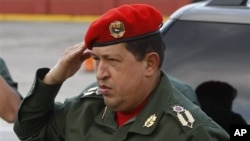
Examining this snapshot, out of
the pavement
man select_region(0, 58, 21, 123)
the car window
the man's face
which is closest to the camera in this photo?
the man's face

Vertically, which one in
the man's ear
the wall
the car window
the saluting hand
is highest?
the man's ear

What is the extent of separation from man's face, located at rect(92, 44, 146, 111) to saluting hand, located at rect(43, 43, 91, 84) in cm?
28

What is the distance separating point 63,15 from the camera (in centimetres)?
1783

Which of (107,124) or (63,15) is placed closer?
(107,124)

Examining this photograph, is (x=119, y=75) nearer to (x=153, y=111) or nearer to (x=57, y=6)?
(x=153, y=111)

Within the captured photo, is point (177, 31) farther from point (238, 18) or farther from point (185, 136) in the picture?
point (185, 136)

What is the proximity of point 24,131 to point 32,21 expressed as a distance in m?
15.6

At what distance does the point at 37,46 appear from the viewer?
14.2 meters

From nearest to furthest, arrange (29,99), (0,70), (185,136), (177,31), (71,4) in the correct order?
1. (185,136)
2. (29,99)
3. (0,70)
4. (177,31)
5. (71,4)

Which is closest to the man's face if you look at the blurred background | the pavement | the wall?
the pavement

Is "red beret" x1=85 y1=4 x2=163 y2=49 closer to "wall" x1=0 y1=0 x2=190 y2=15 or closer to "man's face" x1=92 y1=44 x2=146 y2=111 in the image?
"man's face" x1=92 y1=44 x2=146 y2=111

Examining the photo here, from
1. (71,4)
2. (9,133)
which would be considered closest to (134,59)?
(9,133)

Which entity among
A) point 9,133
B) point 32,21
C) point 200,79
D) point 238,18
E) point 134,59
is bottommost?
point 32,21

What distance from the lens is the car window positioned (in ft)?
10.7
